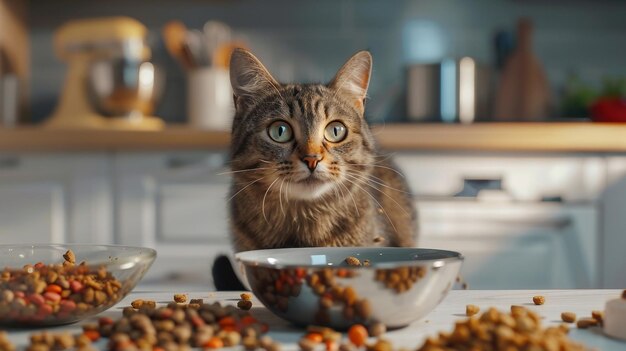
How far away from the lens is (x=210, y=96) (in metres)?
2.60

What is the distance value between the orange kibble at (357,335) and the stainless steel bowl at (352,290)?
0.03 meters

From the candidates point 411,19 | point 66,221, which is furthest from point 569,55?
point 66,221

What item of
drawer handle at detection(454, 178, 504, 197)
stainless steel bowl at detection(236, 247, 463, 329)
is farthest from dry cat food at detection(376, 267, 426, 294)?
drawer handle at detection(454, 178, 504, 197)

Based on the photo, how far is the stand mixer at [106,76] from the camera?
2.52 meters

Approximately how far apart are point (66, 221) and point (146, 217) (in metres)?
0.27

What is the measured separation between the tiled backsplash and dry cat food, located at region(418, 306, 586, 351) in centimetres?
228

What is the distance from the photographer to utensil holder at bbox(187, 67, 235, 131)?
8.52 ft

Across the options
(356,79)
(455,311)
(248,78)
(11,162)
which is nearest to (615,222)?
(356,79)

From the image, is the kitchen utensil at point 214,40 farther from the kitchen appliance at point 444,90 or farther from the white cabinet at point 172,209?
the kitchen appliance at point 444,90

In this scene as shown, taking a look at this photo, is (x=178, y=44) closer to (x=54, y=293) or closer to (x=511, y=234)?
(x=511, y=234)

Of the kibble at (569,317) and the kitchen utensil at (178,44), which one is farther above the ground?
the kitchen utensil at (178,44)

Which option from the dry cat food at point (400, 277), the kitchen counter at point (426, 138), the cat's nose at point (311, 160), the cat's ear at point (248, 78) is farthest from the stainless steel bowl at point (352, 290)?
the kitchen counter at point (426, 138)

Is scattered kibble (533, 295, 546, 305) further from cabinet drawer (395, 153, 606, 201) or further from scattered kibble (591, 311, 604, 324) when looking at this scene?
cabinet drawer (395, 153, 606, 201)

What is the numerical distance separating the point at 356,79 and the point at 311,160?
23 cm
